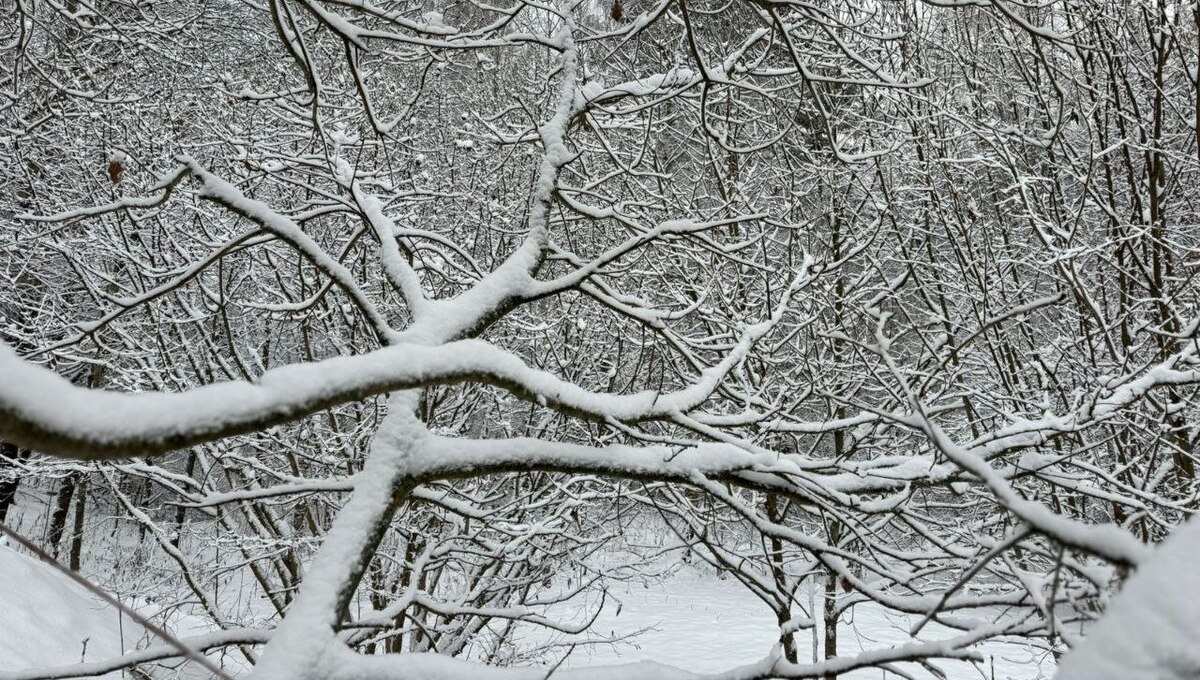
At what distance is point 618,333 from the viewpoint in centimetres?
517

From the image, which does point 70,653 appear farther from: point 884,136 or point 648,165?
point 884,136

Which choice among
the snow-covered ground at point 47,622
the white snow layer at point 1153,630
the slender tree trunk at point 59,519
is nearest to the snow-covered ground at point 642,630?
the snow-covered ground at point 47,622

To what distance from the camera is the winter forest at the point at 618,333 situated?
4.80ft

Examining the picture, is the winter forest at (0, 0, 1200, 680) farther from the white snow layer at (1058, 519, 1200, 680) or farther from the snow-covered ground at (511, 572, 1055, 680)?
the snow-covered ground at (511, 572, 1055, 680)

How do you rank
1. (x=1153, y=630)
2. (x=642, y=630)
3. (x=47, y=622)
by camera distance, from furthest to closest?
(x=47, y=622), (x=642, y=630), (x=1153, y=630)

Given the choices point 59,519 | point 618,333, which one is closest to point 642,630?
point 618,333

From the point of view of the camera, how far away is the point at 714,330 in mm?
5078

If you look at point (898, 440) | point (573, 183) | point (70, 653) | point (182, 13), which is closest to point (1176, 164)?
point (898, 440)

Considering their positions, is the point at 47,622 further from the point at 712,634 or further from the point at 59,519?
the point at 712,634

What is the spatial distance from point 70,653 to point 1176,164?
27.5ft

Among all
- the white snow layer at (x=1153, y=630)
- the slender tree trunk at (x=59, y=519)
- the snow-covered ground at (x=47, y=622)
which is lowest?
the white snow layer at (x=1153, y=630)

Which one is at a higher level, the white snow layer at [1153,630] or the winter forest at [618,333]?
the winter forest at [618,333]

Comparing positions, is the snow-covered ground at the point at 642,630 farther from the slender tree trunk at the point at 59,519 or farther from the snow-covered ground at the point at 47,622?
the slender tree trunk at the point at 59,519

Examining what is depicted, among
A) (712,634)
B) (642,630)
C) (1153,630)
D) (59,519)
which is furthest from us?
(59,519)
